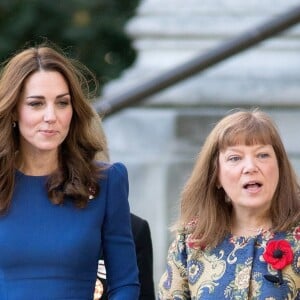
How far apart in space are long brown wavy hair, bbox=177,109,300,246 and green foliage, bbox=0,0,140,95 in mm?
9363

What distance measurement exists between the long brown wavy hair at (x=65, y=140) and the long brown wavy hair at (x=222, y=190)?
50 cm

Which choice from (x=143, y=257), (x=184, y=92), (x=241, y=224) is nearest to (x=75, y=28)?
(x=184, y=92)

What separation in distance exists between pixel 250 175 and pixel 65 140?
2.25 ft

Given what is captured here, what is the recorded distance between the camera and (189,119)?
980 cm

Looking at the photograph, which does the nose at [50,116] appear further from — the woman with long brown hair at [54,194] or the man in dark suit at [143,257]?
the man in dark suit at [143,257]

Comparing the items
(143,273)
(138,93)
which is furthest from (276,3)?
(143,273)

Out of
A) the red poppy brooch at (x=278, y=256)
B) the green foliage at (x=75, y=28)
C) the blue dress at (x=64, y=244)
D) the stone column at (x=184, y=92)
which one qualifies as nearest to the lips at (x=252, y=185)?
the red poppy brooch at (x=278, y=256)

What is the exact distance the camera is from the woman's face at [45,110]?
5.32 metres

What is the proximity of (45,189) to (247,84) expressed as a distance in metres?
4.58

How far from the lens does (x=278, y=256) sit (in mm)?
5508

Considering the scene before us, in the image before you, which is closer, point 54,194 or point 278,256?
point 54,194

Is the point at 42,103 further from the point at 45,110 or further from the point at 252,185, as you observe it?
the point at 252,185

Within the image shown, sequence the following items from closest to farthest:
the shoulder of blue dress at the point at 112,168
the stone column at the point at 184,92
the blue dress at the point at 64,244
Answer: the blue dress at the point at 64,244 < the shoulder of blue dress at the point at 112,168 < the stone column at the point at 184,92

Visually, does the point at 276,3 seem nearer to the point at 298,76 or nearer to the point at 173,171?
the point at 298,76
